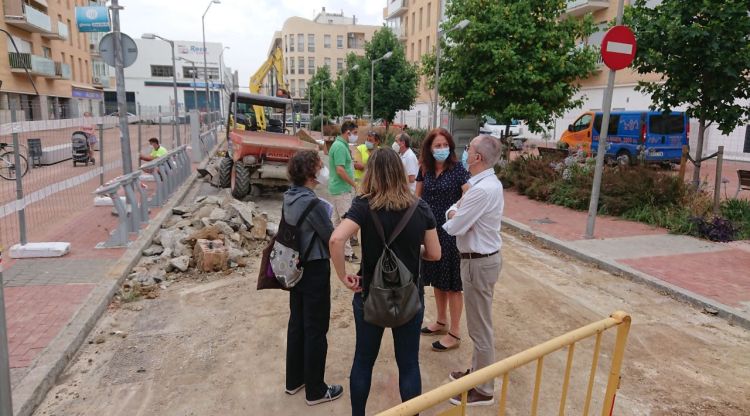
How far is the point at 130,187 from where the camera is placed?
7.59 meters

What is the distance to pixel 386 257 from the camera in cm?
273

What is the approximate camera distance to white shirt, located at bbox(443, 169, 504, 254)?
3.29 metres

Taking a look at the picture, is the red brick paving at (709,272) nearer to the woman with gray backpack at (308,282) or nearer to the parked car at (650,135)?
the woman with gray backpack at (308,282)

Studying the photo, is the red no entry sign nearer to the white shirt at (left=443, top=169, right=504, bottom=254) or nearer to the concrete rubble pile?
the white shirt at (left=443, top=169, right=504, bottom=254)

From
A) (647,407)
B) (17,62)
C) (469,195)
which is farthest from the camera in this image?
(17,62)

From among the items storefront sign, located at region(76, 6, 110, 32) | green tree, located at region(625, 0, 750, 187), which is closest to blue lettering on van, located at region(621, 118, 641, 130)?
green tree, located at region(625, 0, 750, 187)

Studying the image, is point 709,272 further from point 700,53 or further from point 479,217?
point 479,217

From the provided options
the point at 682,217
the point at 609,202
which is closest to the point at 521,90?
the point at 609,202

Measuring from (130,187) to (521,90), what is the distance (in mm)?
10563

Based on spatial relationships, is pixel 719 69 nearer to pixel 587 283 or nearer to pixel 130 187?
pixel 587 283

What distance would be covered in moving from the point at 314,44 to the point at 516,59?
77792mm

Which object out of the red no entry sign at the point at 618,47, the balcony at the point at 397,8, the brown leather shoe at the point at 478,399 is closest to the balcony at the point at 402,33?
the balcony at the point at 397,8

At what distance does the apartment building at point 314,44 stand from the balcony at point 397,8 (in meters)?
31.4

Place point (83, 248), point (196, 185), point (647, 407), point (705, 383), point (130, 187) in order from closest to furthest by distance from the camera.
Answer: point (647, 407), point (705, 383), point (83, 248), point (130, 187), point (196, 185)
